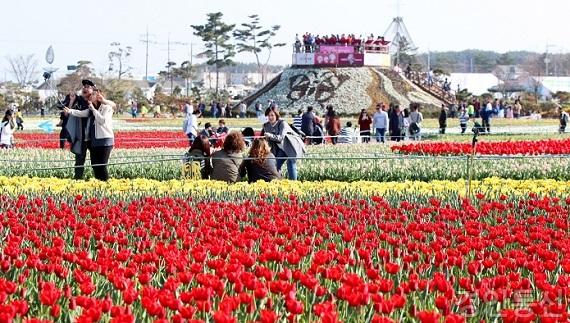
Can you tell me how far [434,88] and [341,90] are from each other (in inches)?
300

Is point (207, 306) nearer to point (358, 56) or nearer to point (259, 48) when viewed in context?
point (358, 56)

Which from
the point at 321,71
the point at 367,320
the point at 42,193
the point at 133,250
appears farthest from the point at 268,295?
the point at 321,71

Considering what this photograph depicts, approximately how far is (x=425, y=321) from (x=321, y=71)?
187 ft

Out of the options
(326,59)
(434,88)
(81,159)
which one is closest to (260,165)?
(81,159)

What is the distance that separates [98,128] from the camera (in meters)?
13.5

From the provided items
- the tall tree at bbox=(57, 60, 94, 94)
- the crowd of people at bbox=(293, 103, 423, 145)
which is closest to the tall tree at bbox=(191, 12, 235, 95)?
the tall tree at bbox=(57, 60, 94, 94)

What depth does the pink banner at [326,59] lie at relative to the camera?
6159 cm

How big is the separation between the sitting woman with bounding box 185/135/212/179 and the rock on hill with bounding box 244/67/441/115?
40189 mm

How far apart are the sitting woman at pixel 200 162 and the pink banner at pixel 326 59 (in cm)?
4649

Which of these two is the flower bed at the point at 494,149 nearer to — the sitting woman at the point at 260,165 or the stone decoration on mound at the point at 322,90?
the sitting woman at the point at 260,165

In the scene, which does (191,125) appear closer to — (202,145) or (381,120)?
(381,120)

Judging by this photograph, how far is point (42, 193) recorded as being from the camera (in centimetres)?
1057

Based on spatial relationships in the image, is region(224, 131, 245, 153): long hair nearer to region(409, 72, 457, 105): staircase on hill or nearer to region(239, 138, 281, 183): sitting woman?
region(239, 138, 281, 183): sitting woman

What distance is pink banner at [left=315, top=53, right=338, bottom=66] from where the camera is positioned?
61.6 meters
